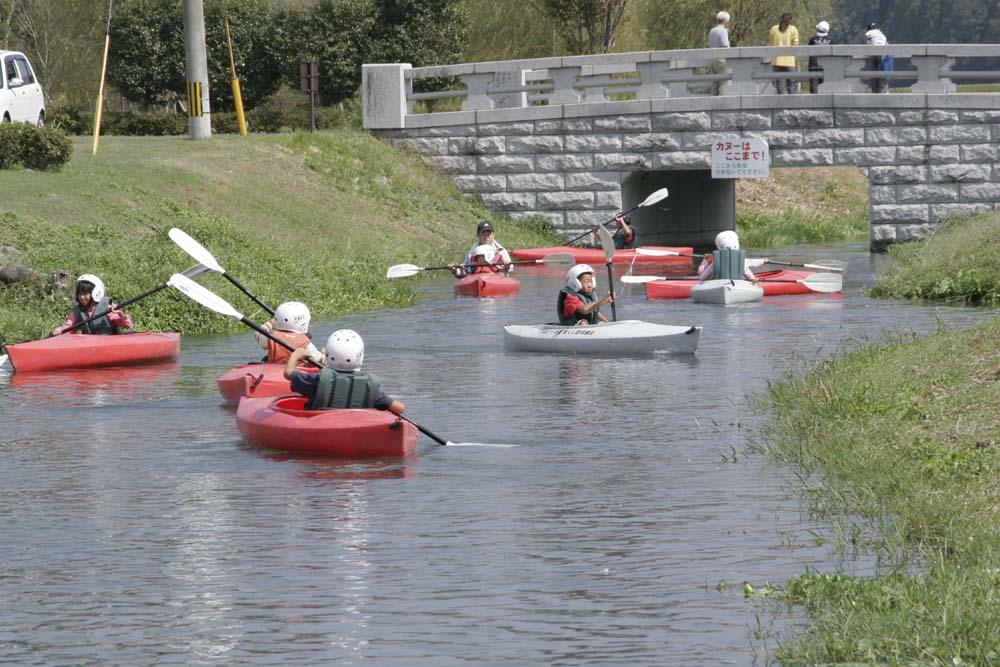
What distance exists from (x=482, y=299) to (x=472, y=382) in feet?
26.7

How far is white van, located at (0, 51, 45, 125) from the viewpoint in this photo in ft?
89.7

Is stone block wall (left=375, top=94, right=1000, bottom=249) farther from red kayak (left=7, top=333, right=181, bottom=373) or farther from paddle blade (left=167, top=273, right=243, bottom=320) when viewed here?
paddle blade (left=167, top=273, right=243, bottom=320)

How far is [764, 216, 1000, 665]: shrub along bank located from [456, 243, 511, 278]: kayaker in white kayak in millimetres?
10202

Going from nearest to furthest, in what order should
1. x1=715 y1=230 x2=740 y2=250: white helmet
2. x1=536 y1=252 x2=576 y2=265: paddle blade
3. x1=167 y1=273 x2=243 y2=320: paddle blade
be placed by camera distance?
1. x1=167 y1=273 x2=243 y2=320: paddle blade
2. x1=715 y1=230 x2=740 y2=250: white helmet
3. x1=536 y1=252 x2=576 y2=265: paddle blade

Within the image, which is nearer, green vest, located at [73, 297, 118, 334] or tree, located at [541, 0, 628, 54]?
green vest, located at [73, 297, 118, 334]

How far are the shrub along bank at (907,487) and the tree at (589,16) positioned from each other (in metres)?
27.9

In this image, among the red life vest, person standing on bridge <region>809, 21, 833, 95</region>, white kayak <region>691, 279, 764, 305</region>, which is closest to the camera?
the red life vest

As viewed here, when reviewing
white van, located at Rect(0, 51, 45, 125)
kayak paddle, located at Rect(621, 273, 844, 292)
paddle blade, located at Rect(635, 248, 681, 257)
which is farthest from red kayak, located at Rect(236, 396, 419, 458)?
paddle blade, located at Rect(635, 248, 681, 257)

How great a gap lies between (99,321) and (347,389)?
604cm

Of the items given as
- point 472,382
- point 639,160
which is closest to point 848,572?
point 472,382

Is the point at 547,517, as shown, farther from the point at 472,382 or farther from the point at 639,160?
the point at 639,160

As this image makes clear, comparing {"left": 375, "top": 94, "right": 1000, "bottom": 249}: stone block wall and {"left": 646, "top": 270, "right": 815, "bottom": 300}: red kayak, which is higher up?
{"left": 375, "top": 94, "right": 1000, "bottom": 249}: stone block wall

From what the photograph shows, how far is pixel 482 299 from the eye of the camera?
2389 cm

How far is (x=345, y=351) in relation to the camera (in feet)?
39.7
